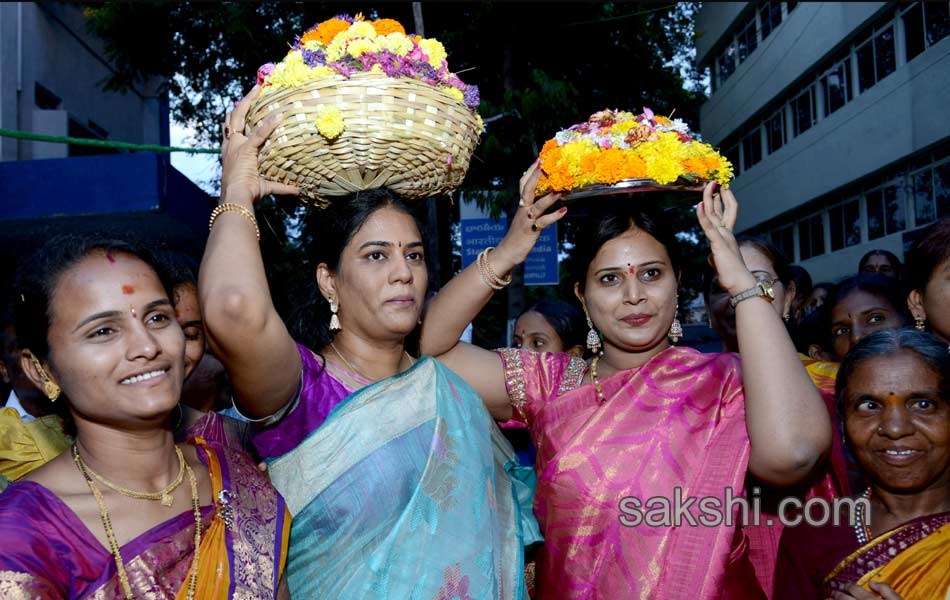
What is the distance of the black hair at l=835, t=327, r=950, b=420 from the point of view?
2.69 m

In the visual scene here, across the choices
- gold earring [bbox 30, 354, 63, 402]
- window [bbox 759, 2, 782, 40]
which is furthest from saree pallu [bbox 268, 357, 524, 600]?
window [bbox 759, 2, 782, 40]

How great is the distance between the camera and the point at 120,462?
81.9 inches

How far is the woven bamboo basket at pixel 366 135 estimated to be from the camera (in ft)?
7.52

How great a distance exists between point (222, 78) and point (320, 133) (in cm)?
1015

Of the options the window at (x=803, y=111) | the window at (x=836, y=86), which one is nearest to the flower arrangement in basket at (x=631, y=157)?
the window at (x=836, y=86)

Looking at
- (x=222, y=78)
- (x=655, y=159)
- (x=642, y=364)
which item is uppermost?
(x=222, y=78)

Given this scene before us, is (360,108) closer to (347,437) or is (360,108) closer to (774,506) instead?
(347,437)

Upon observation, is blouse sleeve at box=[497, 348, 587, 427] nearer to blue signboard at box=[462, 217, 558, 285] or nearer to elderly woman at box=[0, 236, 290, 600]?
elderly woman at box=[0, 236, 290, 600]

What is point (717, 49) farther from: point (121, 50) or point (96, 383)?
point (96, 383)

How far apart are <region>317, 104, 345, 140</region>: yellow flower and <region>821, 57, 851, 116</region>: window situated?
699 inches

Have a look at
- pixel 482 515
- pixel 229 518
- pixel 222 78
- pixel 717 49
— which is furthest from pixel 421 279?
pixel 717 49

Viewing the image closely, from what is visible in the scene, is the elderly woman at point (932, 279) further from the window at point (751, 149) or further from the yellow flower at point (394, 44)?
the window at point (751, 149)

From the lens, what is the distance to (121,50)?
1105 cm

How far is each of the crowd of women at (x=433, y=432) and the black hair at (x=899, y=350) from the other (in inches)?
0.5
